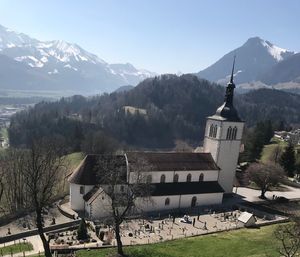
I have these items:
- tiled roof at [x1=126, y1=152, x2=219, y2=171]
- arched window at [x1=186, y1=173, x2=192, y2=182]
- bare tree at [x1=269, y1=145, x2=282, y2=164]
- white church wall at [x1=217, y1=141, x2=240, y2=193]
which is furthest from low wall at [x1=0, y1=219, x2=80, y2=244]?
bare tree at [x1=269, y1=145, x2=282, y2=164]

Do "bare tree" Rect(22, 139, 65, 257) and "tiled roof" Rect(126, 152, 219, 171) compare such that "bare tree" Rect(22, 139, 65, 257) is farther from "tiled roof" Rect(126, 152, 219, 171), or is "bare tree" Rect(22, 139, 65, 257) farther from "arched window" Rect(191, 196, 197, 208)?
"arched window" Rect(191, 196, 197, 208)

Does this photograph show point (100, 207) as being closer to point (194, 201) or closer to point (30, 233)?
point (30, 233)

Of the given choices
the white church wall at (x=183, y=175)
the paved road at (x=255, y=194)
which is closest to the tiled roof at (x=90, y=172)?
A: the white church wall at (x=183, y=175)

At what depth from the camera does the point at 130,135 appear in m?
195

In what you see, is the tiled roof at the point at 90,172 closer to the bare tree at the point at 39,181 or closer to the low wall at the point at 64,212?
the bare tree at the point at 39,181

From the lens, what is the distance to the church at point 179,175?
56.9m

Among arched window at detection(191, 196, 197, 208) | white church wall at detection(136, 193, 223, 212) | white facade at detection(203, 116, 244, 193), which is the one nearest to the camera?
white church wall at detection(136, 193, 223, 212)

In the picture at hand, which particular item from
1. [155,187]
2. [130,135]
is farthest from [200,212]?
[130,135]

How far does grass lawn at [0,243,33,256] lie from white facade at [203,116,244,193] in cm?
3480

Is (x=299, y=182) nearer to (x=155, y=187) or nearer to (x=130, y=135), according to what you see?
(x=155, y=187)

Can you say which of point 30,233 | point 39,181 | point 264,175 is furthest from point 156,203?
point 264,175

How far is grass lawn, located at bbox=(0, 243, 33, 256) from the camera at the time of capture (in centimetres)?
4248

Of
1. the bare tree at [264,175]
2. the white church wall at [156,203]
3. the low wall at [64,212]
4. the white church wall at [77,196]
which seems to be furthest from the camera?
the bare tree at [264,175]

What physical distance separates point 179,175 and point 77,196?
1677 cm
